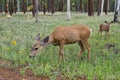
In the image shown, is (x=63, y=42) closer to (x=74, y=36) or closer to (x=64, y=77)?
(x=74, y=36)

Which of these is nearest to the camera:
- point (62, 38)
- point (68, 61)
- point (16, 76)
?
point (16, 76)

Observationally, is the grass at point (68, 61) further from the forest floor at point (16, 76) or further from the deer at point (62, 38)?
the deer at point (62, 38)

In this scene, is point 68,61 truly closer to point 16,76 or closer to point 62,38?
point 62,38

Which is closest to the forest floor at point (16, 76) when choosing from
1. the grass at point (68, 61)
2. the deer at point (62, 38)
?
the grass at point (68, 61)

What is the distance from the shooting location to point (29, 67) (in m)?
9.17

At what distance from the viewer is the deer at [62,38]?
30.9 ft

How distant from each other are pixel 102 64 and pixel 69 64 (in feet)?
3.26

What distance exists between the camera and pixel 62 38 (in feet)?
32.1

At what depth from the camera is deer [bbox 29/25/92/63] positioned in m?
9.43

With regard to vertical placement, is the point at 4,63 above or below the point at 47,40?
below

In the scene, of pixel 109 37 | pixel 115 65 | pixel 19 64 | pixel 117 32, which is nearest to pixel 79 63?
pixel 115 65

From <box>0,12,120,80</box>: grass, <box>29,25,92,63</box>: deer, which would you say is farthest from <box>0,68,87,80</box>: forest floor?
<box>29,25,92,63</box>: deer

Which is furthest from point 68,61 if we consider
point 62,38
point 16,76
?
point 16,76

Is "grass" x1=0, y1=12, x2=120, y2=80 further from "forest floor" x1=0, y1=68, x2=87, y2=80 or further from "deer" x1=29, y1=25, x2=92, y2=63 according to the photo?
"deer" x1=29, y1=25, x2=92, y2=63
